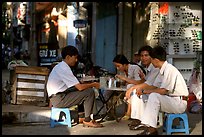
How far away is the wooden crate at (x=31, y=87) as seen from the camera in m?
8.59

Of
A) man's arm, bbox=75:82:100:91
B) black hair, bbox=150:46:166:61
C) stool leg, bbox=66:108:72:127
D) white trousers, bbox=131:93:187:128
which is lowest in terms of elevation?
stool leg, bbox=66:108:72:127

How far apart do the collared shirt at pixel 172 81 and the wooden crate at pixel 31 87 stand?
343cm

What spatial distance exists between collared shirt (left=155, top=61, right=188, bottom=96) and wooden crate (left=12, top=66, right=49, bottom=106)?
343 cm

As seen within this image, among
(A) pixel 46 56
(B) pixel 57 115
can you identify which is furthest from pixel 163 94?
(A) pixel 46 56

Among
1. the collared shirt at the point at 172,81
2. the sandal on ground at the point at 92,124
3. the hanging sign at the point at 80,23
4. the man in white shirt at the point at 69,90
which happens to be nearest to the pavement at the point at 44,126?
the sandal on ground at the point at 92,124

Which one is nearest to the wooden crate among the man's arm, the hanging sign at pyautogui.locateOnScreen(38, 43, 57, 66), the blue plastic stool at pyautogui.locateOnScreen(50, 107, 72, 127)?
the blue plastic stool at pyautogui.locateOnScreen(50, 107, 72, 127)

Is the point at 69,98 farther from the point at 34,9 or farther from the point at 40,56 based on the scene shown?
the point at 34,9

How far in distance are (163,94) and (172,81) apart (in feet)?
0.77

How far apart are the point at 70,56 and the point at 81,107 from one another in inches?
57.2

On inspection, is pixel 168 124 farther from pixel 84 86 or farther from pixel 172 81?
pixel 84 86

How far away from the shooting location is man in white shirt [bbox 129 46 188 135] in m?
5.73

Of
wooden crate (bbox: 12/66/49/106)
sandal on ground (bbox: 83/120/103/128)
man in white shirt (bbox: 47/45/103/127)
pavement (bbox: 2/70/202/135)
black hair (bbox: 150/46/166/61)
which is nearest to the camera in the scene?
black hair (bbox: 150/46/166/61)

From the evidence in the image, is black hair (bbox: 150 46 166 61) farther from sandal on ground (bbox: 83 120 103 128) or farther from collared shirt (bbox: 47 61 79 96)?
sandal on ground (bbox: 83 120 103 128)

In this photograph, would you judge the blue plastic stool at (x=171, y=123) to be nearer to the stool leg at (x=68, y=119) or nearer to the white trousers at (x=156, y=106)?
the white trousers at (x=156, y=106)
